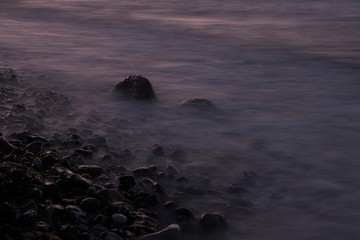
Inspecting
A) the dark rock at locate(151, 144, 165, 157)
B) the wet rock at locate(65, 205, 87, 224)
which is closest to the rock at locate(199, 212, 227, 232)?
the wet rock at locate(65, 205, 87, 224)

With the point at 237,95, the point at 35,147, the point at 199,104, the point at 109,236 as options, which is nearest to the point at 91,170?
the point at 35,147

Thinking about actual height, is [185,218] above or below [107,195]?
below

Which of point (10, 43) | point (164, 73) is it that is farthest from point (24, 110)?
point (10, 43)

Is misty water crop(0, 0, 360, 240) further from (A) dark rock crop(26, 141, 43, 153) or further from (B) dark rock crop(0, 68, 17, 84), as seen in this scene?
(A) dark rock crop(26, 141, 43, 153)

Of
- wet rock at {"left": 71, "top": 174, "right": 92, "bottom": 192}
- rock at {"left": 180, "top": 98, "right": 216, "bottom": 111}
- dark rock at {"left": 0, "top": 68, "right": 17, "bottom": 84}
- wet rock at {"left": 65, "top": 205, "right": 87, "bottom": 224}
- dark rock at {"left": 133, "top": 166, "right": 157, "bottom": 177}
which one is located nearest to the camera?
wet rock at {"left": 65, "top": 205, "right": 87, "bottom": 224}

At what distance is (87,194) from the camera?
3301 mm

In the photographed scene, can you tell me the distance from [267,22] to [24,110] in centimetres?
856

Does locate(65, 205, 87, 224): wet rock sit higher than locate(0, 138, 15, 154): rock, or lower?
lower

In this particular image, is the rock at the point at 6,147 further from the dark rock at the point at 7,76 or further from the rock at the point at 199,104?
the dark rock at the point at 7,76

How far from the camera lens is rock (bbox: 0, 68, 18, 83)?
6477mm

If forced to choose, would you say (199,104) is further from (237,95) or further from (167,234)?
(167,234)

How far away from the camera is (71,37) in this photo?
10.2 m

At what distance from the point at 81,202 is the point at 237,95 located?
3482mm

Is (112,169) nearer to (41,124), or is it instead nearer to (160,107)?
(41,124)
